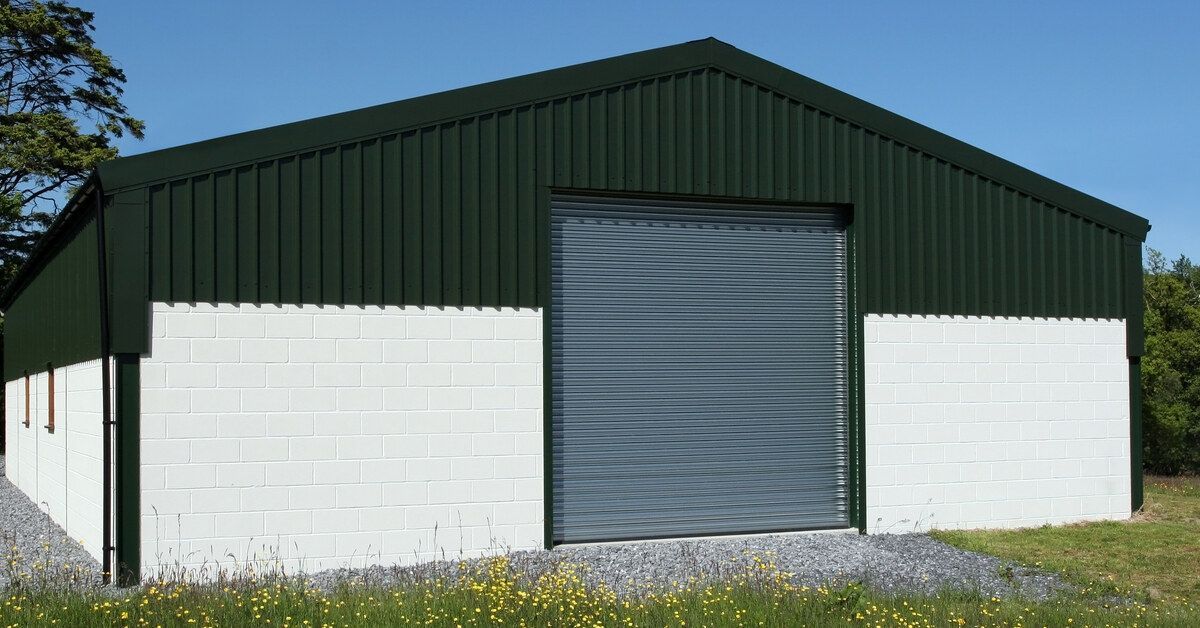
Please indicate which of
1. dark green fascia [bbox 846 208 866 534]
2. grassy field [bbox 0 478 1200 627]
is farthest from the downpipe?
dark green fascia [bbox 846 208 866 534]

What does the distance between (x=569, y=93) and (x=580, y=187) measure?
1.02 meters

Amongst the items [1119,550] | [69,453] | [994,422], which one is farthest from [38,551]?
[1119,550]

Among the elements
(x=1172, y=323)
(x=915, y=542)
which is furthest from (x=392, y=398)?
(x=1172, y=323)

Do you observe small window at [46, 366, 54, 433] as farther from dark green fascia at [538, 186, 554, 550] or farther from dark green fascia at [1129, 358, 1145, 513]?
dark green fascia at [1129, 358, 1145, 513]

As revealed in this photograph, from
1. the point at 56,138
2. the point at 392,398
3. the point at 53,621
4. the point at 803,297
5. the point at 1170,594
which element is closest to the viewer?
the point at 53,621

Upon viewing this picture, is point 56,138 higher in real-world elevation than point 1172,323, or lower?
higher

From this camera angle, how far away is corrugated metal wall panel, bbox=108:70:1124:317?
11133 mm

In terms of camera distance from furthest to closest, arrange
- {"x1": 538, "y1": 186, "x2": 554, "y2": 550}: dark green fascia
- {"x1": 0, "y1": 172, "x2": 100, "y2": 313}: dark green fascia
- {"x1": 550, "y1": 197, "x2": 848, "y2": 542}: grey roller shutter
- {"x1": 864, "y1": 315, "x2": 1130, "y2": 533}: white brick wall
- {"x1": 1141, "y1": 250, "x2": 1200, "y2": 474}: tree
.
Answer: {"x1": 1141, "y1": 250, "x2": 1200, "y2": 474}: tree → {"x1": 864, "y1": 315, "x2": 1130, "y2": 533}: white brick wall → {"x1": 550, "y1": 197, "x2": 848, "y2": 542}: grey roller shutter → {"x1": 538, "y1": 186, "x2": 554, "y2": 550}: dark green fascia → {"x1": 0, "y1": 172, "x2": 100, "y2": 313}: dark green fascia

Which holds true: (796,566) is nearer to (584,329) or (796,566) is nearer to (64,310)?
(584,329)

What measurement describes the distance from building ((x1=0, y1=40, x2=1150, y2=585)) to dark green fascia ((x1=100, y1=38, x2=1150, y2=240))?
0.11 feet

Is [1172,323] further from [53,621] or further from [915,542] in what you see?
[53,621]

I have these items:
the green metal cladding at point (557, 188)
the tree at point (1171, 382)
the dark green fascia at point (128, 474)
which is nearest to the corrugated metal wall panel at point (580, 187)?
the green metal cladding at point (557, 188)

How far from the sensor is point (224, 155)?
1101cm

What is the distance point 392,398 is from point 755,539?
4.35 metres
